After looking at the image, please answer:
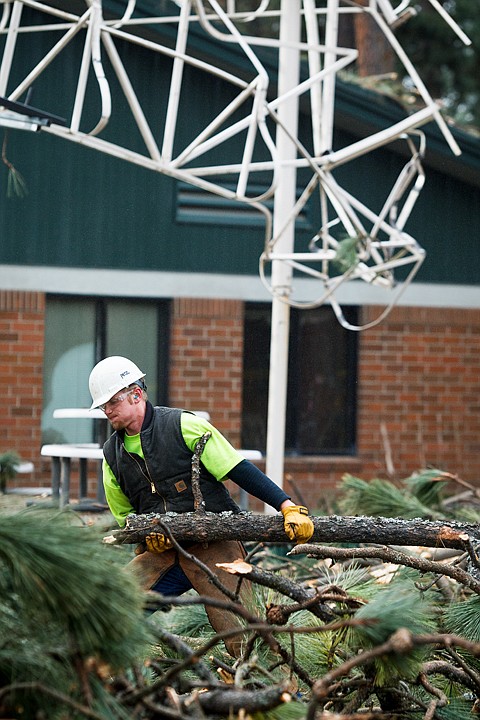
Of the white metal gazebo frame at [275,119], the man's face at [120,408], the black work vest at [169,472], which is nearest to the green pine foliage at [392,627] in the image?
the black work vest at [169,472]

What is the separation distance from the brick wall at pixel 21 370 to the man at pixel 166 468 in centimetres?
642

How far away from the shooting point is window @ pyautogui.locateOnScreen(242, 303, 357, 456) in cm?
1248

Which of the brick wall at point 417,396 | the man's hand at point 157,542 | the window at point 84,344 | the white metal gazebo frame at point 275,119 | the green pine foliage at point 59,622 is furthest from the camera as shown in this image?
the brick wall at point 417,396

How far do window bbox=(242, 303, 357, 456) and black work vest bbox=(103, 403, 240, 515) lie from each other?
7.20m

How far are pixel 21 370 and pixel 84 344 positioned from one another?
2.38ft

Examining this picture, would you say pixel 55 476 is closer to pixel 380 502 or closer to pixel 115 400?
pixel 380 502

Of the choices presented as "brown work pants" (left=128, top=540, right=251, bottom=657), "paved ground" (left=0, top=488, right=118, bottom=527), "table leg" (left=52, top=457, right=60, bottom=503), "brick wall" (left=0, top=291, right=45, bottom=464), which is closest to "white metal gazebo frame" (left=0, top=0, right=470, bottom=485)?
"paved ground" (left=0, top=488, right=118, bottom=527)

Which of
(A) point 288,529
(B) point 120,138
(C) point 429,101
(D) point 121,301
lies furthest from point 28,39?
(A) point 288,529

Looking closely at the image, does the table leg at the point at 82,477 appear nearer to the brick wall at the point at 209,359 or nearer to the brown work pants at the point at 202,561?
the brick wall at the point at 209,359

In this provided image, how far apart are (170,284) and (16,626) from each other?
30.3ft

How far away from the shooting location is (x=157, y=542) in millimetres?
4766

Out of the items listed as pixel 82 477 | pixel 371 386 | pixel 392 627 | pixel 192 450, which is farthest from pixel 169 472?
pixel 371 386

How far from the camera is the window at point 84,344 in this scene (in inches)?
464

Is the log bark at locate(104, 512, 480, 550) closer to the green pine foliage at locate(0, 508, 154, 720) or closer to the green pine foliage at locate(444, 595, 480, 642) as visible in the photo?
the green pine foliage at locate(444, 595, 480, 642)
